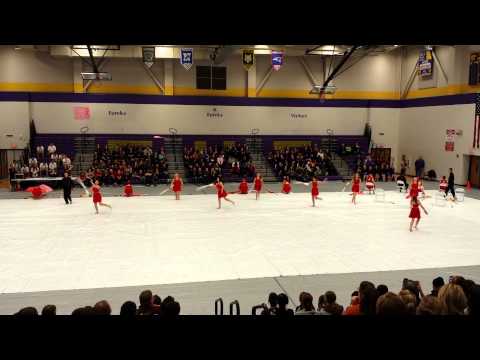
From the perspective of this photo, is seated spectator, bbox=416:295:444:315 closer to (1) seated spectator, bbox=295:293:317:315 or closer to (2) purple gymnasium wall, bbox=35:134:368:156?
(1) seated spectator, bbox=295:293:317:315

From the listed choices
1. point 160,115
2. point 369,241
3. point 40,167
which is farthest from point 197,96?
point 369,241

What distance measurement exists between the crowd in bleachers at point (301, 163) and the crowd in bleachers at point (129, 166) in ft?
26.0

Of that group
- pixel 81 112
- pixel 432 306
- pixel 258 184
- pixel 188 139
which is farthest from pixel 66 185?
pixel 432 306

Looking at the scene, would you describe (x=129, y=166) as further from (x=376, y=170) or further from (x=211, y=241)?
(x=376, y=170)

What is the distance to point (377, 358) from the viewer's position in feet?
7.95

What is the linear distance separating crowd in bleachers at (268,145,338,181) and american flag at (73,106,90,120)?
531 inches

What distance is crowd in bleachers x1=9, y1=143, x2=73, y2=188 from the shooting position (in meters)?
24.5

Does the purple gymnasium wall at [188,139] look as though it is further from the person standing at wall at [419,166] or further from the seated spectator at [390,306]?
the seated spectator at [390,306]

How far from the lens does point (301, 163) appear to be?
30188mm

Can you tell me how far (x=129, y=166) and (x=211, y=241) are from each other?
1612 centimetres

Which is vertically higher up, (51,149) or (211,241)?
(51,149)

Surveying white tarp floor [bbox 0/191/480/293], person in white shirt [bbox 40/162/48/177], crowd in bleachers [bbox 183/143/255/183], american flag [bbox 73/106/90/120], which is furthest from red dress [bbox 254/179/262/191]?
american flag [bbox 73/106/90/120]
